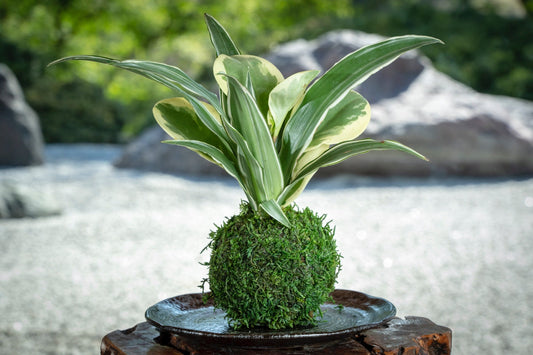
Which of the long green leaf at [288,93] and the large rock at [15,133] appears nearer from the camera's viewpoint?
the long green leaf at [288,93]

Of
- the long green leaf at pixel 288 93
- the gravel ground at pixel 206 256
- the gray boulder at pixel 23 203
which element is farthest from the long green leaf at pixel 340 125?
the gray boulder at pixel 23 203

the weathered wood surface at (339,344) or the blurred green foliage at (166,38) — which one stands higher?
the blurred green foliage at (166,38)

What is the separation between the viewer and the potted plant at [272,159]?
1.09 metres

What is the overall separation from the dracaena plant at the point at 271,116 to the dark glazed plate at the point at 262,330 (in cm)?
22

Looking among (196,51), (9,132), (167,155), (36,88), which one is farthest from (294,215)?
(196,51)

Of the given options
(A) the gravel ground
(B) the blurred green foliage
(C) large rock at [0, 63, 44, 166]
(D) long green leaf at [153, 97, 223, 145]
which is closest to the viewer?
(D) long green leaf at [153, 97, 223, 145]

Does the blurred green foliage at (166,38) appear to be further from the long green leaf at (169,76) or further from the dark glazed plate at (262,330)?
the long green leaf at (169,76)

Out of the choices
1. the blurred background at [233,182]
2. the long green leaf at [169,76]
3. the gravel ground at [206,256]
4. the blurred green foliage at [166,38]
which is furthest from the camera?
the blurred green foliage at [166,38]

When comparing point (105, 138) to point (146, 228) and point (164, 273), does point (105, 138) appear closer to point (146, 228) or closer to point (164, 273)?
point (146, 228)

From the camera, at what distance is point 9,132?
8609 millimetres

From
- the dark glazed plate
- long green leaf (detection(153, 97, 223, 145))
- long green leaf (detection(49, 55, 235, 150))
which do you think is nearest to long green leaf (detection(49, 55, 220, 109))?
long green leaf (detection(49, 55, 235, 150))

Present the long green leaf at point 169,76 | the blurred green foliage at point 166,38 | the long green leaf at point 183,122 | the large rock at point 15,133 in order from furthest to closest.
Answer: the blurred green foliage at point 166,38 < the large rock at point 15,133 < the long green leaf at point 183,122 < the long green leaf at point 169,76

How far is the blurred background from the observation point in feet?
10.3

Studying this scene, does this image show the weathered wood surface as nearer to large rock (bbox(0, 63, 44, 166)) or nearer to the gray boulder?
the gray boulder
